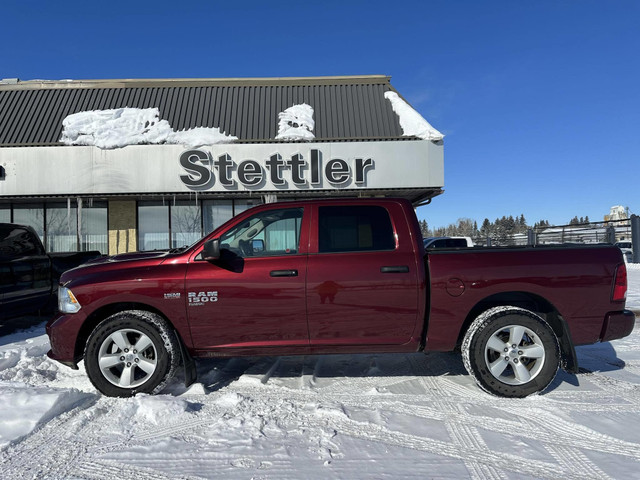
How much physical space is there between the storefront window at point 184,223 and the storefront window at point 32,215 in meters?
4.64

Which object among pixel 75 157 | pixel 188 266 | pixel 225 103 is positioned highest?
pixel 225 103

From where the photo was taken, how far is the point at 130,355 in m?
3.56

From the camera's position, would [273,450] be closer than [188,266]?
Yes

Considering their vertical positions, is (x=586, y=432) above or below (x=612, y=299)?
below

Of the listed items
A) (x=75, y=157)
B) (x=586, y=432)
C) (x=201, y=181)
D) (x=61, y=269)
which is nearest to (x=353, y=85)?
(x=201, y=181)

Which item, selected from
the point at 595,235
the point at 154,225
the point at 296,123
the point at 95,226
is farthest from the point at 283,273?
the point at 595,235

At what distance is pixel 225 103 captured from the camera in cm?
1409

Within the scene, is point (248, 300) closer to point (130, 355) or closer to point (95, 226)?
point (130, 355)

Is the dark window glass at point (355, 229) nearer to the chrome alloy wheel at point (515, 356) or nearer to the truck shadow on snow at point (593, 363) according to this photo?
the chrome alloy wheel at point (515, 356)

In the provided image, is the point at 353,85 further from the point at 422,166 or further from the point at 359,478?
the point at 359,478

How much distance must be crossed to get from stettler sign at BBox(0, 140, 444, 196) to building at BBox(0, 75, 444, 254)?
0.03m

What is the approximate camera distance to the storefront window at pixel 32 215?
13.8 m

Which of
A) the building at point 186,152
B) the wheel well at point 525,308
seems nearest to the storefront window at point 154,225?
the building at point 186,152

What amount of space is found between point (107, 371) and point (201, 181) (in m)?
9.51
